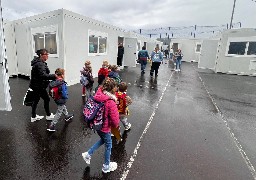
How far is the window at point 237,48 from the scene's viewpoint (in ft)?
47.8

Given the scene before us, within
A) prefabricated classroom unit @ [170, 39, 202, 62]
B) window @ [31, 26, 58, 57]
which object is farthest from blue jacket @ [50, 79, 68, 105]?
prefabricated classroom unit @ [170, 39, 202, 62]

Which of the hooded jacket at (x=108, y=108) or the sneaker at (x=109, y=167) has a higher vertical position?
the hooded jacket at (x=108, y=108)

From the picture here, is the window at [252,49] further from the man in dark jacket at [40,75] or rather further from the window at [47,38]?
the man in dark jacket at [40,75]

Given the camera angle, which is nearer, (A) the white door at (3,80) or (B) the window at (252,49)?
(A) the white door at (3,80)

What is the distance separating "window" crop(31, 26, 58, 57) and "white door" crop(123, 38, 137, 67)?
8035 mm

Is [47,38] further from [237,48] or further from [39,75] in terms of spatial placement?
[237,48]

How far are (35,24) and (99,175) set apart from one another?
940cm

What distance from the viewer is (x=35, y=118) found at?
16.8 ft

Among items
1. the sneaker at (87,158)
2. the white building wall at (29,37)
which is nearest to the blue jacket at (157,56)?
the white building wall at (29,37)

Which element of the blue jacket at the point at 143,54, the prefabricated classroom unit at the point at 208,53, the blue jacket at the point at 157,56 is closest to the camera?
the blue jacket at the point at 157,56

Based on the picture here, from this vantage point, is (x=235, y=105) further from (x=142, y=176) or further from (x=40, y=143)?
(x=40, y=143)

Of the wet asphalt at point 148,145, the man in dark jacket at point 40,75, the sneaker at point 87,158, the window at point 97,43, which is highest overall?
the window at point 97,43

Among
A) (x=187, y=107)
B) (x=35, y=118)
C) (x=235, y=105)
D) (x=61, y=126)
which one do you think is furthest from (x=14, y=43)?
(x=235, y=105)

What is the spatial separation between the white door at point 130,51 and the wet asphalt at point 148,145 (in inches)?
417
